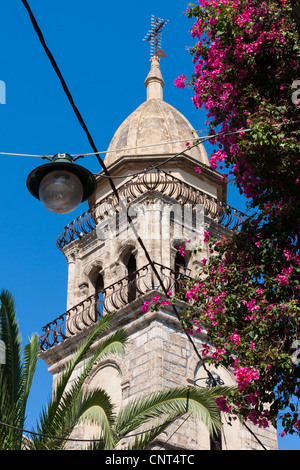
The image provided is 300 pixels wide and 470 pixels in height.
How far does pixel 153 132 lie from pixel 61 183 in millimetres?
19741

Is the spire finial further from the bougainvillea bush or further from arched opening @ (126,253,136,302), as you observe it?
the bougainvillea bush

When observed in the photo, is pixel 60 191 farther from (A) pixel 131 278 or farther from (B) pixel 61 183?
(A) pixel 131 278

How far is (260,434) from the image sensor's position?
25562 mm

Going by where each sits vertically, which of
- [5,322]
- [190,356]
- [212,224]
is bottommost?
[5,322]

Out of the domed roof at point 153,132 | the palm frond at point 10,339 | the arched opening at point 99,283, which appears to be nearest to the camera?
the palm frond at point 10,339

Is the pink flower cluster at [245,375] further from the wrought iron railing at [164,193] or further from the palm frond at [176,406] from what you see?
the wrought iron railing at [164,193]

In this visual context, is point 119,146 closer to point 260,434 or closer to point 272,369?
point 260,434

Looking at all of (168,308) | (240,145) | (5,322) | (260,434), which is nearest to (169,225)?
(168,308)

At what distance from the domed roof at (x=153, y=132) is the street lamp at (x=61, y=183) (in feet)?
60.7

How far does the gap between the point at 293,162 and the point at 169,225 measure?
48.3 feet

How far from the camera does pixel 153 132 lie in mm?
29703

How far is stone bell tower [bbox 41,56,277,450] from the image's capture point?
24.2 metres

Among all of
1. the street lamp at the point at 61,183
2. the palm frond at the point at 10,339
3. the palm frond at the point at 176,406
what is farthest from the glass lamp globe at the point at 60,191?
the palm frond at the point at 10,339

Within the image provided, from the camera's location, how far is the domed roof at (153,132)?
29277 mm
